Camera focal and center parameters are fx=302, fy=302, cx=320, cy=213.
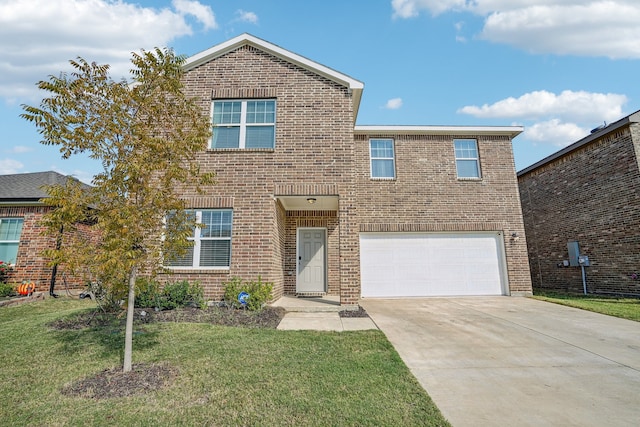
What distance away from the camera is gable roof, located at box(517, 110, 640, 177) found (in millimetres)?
10094

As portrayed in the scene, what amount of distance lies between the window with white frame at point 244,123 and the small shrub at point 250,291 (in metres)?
3.88

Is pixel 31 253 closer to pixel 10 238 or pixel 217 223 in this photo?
pixel 10 238

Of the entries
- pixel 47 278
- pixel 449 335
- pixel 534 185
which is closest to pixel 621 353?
pixel 449 335

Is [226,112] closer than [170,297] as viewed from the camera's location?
No

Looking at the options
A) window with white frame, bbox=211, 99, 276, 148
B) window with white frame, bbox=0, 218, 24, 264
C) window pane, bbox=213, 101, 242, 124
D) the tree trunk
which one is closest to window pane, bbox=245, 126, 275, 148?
window with white frame, bbox=211, 99, 276, 148

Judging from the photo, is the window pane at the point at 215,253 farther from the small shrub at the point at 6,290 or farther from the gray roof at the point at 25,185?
the small shrub at the point at 6,290

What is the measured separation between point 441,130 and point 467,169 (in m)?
1.84

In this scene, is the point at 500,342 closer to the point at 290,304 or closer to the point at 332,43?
the point at 290,304

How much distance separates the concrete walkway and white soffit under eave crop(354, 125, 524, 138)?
22.1ft

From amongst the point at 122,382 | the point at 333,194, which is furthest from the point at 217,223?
the point at 122,382

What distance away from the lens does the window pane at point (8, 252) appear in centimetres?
1071

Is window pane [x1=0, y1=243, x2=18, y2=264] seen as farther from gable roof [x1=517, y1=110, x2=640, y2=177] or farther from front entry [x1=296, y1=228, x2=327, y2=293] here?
gable roof [x1=517, y1=110, x2=640, y2=177]

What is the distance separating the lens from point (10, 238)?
427 inches

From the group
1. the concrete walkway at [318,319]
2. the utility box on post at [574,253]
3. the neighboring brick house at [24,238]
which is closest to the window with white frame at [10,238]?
the neighboring brick house at [24,238]
